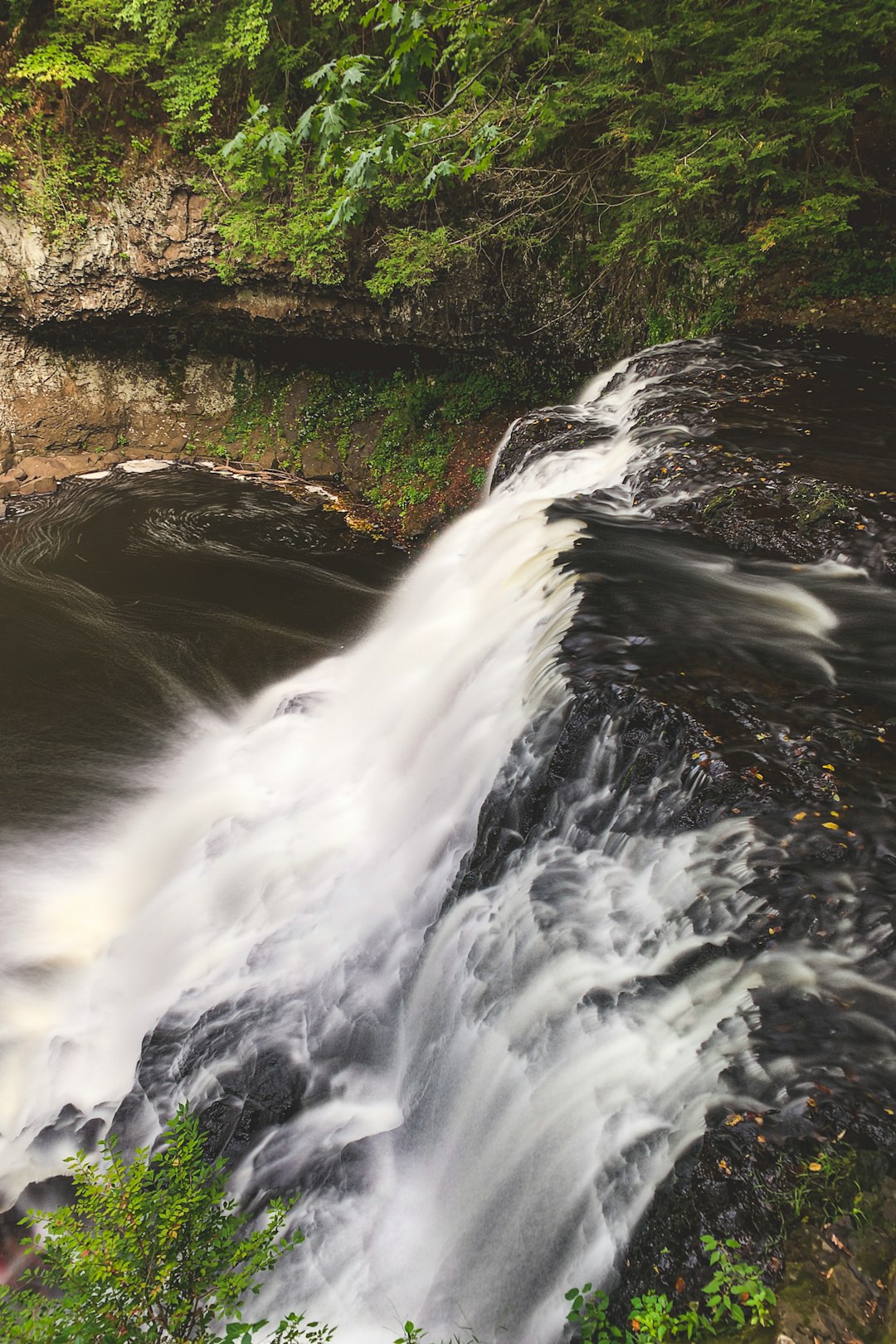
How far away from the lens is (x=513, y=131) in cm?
771

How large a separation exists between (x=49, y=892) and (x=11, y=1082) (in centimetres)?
132

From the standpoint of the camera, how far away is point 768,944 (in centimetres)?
266

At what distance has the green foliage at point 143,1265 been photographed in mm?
2113

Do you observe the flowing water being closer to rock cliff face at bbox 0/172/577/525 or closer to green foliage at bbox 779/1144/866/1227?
green foliage at bbox 779/1144/866/1227

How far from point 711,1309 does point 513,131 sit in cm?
909

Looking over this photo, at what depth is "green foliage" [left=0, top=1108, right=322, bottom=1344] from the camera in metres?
2.11

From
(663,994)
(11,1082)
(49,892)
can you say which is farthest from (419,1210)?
(49,892)

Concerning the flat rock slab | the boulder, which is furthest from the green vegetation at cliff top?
the boulder

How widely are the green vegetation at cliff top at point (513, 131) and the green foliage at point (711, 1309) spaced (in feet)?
14.0

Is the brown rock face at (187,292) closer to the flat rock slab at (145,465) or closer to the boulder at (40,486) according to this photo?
the flat rock slab at (145,465)

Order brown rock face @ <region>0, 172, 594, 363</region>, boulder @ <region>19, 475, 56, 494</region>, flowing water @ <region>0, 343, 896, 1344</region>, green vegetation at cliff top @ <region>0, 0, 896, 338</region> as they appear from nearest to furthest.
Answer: flowing water @ <region>0, 343, 896, 1344</region>
green vegetation at cliff top @ <region>0, 0, 896, 338</region>
brown rock face @ <region>0, 172, 594, 363</region>
boulder @ <region>19, 475, 56, 494</region>

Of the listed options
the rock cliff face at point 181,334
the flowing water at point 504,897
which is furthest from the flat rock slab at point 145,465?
the flowing water at point 504,897

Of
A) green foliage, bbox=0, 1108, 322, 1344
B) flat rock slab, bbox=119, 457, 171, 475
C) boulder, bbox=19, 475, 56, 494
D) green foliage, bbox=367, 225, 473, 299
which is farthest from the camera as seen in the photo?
flat rock slab, bbox=119, 457, 171, 475

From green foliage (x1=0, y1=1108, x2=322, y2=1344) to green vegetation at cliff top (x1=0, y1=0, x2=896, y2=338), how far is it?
397 cm
